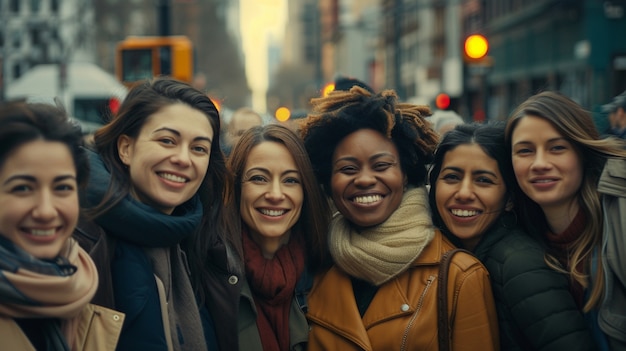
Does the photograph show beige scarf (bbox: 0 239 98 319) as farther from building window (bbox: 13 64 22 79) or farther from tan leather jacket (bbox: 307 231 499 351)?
building window (bbox: 13 64 22 79)

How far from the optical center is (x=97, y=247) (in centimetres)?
376

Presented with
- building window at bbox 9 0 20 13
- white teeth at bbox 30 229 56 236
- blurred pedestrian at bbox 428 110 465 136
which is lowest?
white teeth at bbox 30 229 56 236

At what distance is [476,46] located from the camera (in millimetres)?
14195

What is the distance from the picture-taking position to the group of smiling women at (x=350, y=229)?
3926 mm

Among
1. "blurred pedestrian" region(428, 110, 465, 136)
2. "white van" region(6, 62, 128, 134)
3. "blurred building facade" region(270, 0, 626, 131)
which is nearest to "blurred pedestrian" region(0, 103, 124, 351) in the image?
"blurred building facade" region(270, 0, 626, 131)

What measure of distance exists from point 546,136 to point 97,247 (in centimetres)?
209

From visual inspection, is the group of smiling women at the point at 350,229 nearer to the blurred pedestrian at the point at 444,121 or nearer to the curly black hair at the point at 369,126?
the curly black hair at the point at 369,126

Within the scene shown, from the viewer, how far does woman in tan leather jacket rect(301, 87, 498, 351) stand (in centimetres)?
423

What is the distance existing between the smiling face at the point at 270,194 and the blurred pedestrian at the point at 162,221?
15cm

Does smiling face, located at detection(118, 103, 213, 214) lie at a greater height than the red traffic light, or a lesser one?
lesser

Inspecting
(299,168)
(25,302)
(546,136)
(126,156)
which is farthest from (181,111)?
(546,136)

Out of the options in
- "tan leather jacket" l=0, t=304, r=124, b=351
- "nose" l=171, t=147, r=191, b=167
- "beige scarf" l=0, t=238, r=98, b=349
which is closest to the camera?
"beige scarf" l=0, t=238, r=98, b=349

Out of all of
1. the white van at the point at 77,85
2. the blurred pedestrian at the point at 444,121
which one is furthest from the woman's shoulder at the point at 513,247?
the white van at the point at 77,85

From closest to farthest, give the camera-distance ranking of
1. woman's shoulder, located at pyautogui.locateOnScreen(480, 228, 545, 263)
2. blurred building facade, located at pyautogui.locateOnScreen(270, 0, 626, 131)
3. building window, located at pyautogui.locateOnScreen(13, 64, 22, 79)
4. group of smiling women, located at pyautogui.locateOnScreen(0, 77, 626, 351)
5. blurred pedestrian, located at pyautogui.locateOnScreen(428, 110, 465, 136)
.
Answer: group of smiling women, located at pyautogui.locateOnScreen(0, 77, 626, 351)
woman's shoulder, located at pyautogui.locateOnScreen(480, 228, 545, 263)
blurred pedestrian, located at pyautogui.locateOnScreen(428, 110, 465, 136)
blurred building facade, located at pyautogui.locateOnScreen(270, 0, 626, 131)
building window, located at pyautogui.locateOnScreen(13, 64, 22, 79)
